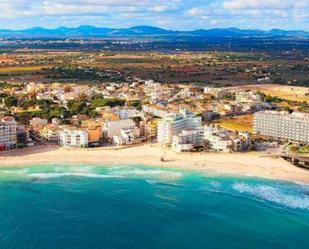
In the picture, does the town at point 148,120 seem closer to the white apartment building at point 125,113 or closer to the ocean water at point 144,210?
the white apartment building at point 125,113

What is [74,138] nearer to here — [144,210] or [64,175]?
[64,175]

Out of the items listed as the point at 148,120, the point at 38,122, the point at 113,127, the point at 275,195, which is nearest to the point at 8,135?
the point at 38,122

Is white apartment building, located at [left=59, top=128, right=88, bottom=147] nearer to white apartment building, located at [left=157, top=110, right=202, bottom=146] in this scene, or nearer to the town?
the town

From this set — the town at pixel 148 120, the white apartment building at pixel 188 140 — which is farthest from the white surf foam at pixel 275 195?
the white apartment building at pixel 188 140

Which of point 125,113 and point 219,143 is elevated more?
point 125,113

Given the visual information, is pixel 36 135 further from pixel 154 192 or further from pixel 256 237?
pixel 256 237

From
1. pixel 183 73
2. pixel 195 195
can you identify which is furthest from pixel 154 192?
pixel 183 73
